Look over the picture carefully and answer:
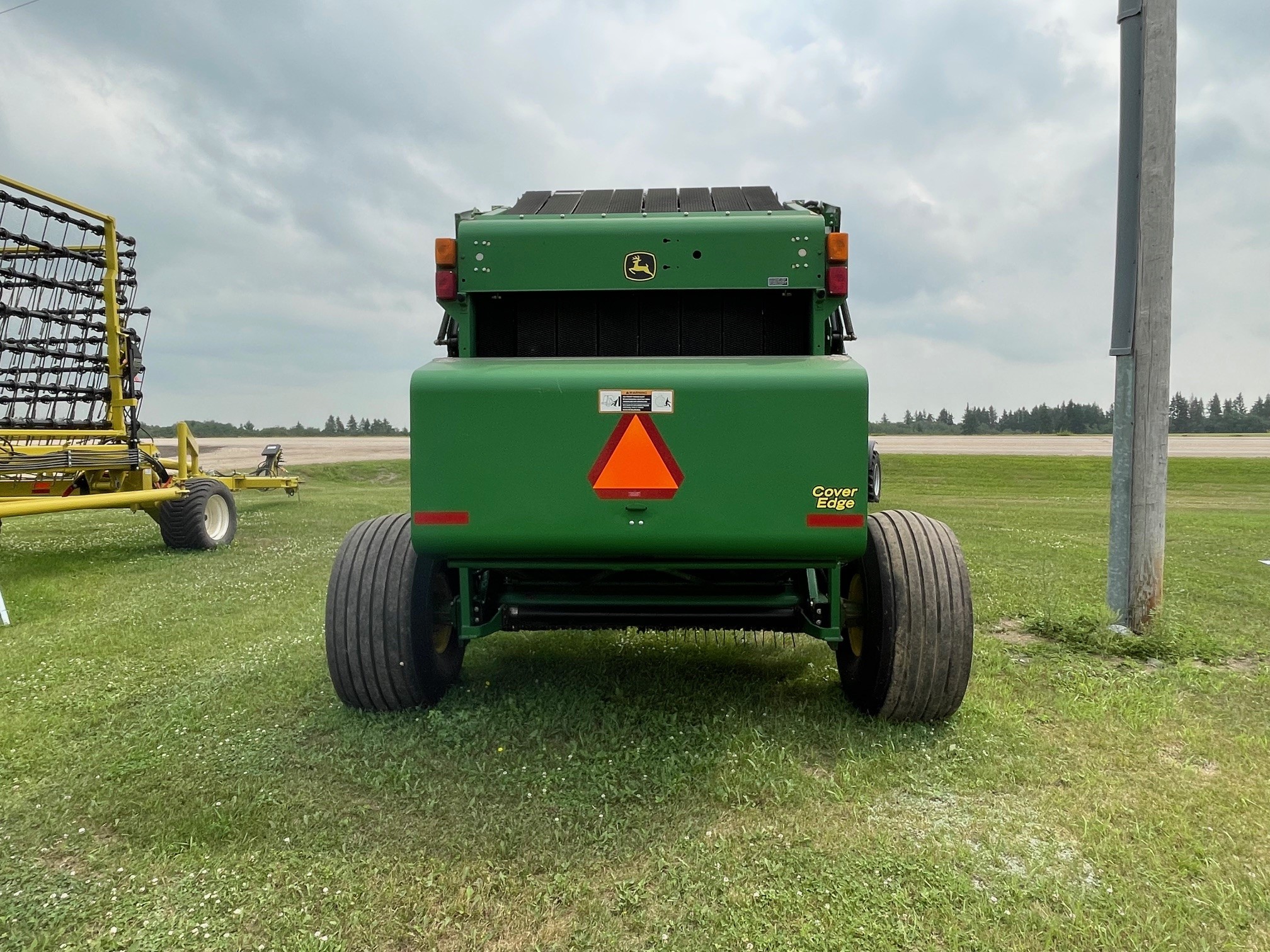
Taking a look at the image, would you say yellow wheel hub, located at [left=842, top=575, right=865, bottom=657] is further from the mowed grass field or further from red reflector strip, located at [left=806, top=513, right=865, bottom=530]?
red reflector strip, located at [left=806, top=513, right=865, bottom=530]

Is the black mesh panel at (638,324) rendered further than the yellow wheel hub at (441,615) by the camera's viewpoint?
No

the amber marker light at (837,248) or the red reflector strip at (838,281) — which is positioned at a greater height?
the amber marker light at (837,248)

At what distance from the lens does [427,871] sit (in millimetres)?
2611

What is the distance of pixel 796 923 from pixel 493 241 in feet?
9.67

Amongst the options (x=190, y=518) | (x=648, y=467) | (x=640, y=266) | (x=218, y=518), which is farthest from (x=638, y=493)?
(x=218, y=518)

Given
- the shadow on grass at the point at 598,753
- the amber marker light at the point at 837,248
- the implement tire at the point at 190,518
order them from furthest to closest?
the implement tire at the point at 190,518 → the amber marker light at the point at 837,248 → the shadow on grass at the point at 598,753

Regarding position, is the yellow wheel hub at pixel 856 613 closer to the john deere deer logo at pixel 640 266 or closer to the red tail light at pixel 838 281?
the red tail light at pixel 838 281

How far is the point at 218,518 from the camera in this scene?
10656 millimetres

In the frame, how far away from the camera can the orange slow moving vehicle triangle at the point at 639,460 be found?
3.02 meters

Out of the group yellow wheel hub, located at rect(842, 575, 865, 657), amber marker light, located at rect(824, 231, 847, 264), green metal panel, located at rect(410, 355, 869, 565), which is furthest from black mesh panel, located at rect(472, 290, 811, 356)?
yellow wheel hub, located at rect(842, 575, 865, 657)

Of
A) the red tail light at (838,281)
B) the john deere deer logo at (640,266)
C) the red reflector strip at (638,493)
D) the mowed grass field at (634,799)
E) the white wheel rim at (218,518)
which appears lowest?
the mowed grass field at (634,799)

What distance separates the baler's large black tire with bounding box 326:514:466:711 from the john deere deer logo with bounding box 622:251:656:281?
1.68m

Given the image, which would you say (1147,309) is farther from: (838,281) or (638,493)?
(638,493)

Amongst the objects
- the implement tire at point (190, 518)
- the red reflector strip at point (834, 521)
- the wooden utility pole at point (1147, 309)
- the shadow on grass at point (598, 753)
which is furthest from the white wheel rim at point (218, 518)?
the wooden utility pole at point (1147, 309)
